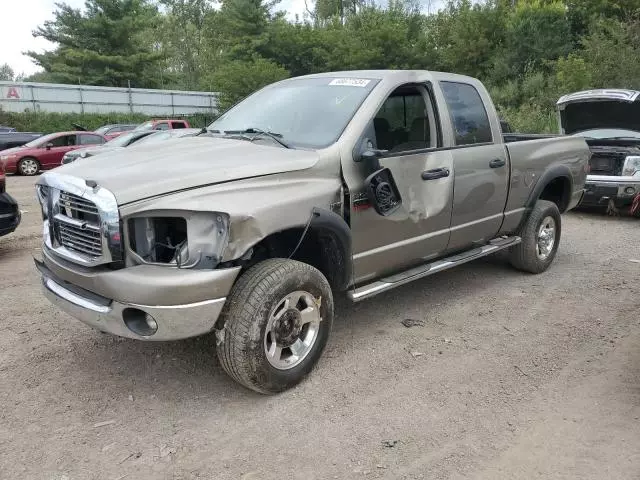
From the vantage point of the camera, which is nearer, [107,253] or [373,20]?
[107,253]

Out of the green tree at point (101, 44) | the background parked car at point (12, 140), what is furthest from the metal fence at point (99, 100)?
the background parked car at point (12, 140)

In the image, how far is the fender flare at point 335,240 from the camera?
354 centimetres

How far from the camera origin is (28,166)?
57.2ft

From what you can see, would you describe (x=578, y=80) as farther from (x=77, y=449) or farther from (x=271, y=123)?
(x=77, y=449)

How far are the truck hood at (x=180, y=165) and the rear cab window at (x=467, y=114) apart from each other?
163 centimetres

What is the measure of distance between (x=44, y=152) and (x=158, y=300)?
17018 mm

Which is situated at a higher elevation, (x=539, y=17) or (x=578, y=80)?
(x=539, y=17)

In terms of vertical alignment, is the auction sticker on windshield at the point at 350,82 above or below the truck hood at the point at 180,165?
above

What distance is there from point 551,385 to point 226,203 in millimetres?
2349

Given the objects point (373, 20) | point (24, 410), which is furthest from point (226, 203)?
point (373, 20)

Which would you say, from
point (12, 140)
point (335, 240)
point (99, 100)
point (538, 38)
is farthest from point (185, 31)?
point (335, 240)

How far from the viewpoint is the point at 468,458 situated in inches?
114

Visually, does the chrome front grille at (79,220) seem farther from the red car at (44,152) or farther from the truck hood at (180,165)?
the red car at (44,152)

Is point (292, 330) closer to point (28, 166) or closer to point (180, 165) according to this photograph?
point (180, 165)
